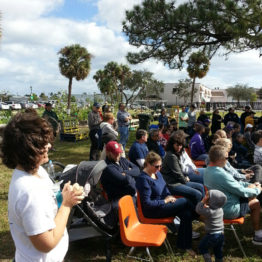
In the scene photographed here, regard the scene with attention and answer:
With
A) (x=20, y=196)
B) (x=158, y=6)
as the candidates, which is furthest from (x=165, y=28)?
(x=20, y=196)

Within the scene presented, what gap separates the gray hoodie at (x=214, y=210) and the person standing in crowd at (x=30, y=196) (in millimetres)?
1793

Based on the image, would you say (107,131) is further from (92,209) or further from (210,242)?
(210,242)

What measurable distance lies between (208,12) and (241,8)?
0.81 m

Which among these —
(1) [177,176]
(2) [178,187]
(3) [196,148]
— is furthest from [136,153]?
(3) [196,148]

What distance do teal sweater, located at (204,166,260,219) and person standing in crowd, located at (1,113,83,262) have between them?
227 cm

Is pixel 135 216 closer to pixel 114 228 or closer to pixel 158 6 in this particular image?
pixel 114 228

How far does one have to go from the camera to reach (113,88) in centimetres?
4222

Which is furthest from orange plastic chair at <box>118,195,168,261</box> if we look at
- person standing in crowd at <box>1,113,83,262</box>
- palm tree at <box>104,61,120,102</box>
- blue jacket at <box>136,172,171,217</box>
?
palm tree at <box>104,61,120,102</box>

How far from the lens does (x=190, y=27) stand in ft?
24.4

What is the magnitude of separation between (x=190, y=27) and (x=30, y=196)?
288 inches

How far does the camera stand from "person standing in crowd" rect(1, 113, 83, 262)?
1207 mm

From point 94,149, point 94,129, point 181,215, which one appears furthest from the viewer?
point 94,129

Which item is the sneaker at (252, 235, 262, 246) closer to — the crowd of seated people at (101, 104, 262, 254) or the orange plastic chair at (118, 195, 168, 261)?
the crowd of seated people at (101, 104, 262, 254)

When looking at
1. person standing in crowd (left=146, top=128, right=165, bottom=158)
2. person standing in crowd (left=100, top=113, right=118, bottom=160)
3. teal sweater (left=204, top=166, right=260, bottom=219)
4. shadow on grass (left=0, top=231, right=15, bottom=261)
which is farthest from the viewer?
person standing in crowd (left=146, top=128, right=165, bottom=158)
